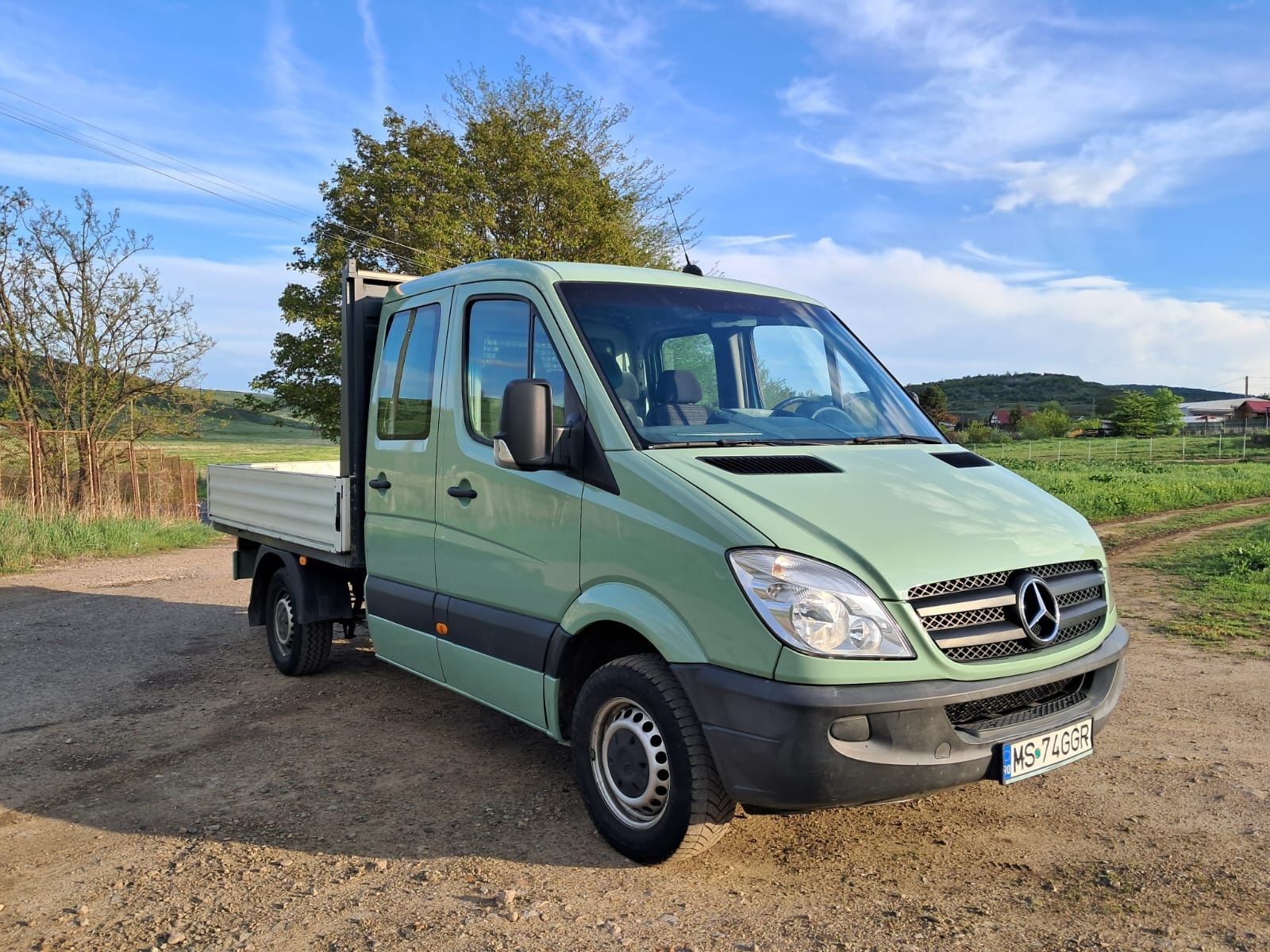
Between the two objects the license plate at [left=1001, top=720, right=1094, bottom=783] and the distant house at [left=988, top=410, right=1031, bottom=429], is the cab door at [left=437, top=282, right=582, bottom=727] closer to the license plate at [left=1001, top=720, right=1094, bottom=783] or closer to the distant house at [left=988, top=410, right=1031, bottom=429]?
the license plate at [left=1001, top=720, right=1094, bottom=783]

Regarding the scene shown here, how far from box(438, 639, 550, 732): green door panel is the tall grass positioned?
1068 centimetres

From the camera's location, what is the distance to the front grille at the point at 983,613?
319 cm

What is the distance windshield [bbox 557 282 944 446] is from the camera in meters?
4.01

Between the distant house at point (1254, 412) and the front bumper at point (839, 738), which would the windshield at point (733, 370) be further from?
the distant house at point (1254, 412)

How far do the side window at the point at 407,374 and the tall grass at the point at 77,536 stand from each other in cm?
991

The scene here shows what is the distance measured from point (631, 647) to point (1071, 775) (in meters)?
2.31

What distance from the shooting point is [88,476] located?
62.8 feet

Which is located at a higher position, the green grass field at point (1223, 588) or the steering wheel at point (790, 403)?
the steering wheel at point (790, 403)

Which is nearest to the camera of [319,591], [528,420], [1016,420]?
[528,420]

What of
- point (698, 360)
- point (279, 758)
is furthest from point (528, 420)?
point (279, 758)

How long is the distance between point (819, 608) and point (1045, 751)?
105 cm

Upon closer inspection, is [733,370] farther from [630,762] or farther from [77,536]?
[77,536]

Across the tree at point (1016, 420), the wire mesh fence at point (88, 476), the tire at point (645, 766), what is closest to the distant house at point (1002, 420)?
the tree at point (1016, 420)

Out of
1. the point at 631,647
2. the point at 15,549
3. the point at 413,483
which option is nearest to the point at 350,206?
the point at 15,549
